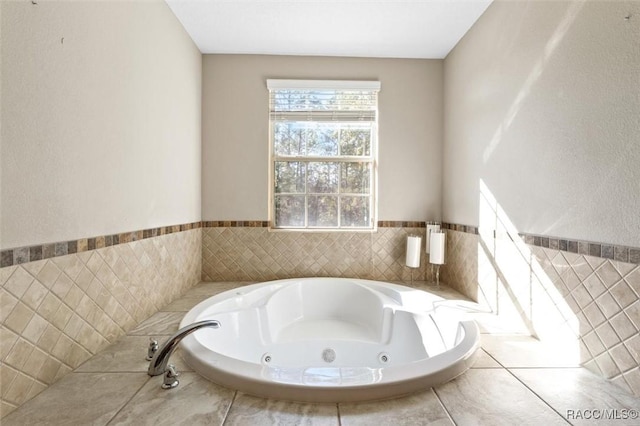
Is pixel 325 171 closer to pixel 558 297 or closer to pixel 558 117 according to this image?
pixel 558 117

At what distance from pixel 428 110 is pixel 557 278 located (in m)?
1.80

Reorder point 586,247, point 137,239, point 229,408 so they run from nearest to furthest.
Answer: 1. point 229,408
2. point 586,247
3. point 137,239

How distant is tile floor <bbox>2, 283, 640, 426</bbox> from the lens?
0.87 meters

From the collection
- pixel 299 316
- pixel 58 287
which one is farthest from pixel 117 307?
Result: pixel 299 316

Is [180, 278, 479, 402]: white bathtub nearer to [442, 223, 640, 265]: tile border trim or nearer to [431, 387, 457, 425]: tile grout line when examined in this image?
[431, 387, 457, 425]: tile grout line

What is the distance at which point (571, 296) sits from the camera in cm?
126

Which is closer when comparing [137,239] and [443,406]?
[443,406]

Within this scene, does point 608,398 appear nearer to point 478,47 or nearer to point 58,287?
point 58,287

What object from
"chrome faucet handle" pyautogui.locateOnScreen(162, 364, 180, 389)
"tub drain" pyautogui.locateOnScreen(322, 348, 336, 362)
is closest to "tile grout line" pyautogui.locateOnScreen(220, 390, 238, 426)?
"chrome faucet handle" pyautogui.locateOnScreen(162, 364, 180, 389)

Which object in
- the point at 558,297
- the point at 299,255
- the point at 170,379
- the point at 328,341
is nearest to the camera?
the point at 170,379

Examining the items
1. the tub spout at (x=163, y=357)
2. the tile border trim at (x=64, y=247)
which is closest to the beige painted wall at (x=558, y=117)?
the tub spout at (x=163, y=357)

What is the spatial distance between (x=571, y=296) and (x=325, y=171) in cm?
192

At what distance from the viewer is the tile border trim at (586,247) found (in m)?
1.02

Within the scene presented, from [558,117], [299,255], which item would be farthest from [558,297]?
[299,255]
